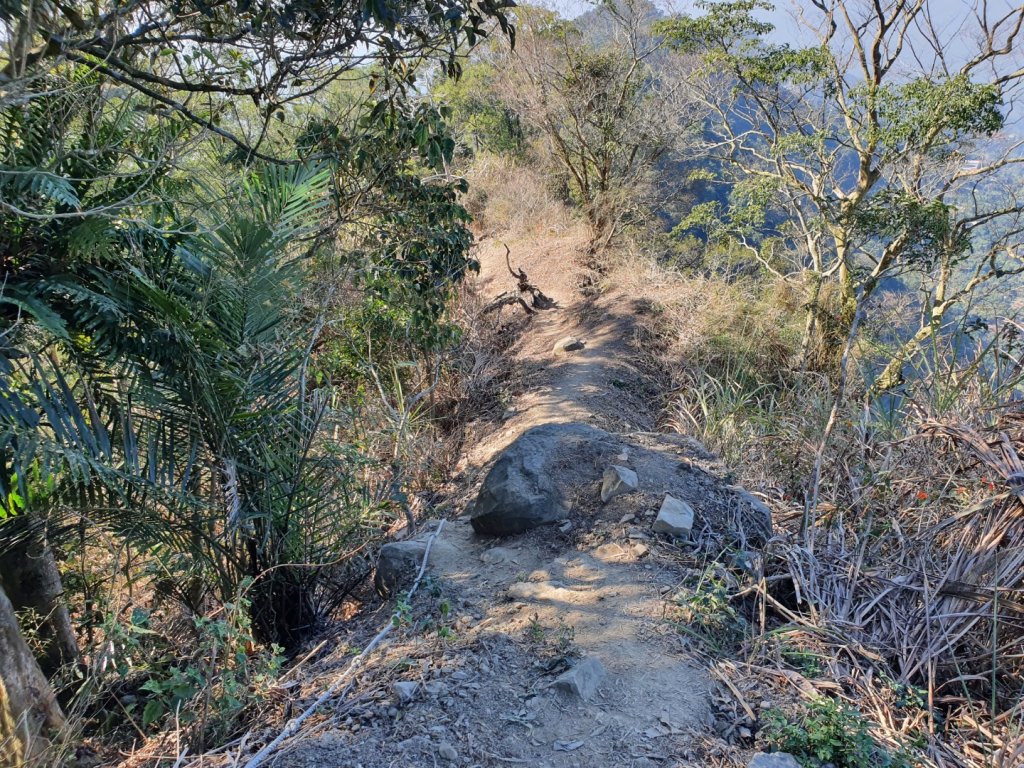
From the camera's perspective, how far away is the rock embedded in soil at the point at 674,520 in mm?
3509

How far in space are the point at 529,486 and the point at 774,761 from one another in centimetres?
198

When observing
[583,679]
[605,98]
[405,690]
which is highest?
[605,98]

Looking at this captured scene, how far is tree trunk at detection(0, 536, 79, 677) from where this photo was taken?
344 cm

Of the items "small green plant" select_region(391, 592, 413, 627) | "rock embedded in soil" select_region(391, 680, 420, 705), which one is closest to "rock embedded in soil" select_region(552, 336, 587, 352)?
"small green plant" select_region(391, 592, 413, 627)

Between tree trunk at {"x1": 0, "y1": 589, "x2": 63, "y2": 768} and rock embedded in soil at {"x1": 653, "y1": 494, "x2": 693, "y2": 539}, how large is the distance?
104 inches

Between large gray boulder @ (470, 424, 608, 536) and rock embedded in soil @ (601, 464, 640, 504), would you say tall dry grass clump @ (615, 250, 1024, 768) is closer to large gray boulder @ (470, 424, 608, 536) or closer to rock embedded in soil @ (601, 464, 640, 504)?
rock embedded in soil @ (601, 464, 640, 504)

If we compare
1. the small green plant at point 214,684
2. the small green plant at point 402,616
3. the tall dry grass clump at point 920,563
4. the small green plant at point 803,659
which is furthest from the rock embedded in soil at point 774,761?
the small green plant at point 214,684

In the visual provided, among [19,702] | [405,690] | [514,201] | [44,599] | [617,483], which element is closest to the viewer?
[405,690]

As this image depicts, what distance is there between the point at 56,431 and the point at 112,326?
0.46 meters

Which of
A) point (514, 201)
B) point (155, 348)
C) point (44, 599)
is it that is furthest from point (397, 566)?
point (514, 201)

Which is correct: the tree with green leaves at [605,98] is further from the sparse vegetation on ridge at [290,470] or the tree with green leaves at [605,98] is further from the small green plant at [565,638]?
the small green plant at [565,638]

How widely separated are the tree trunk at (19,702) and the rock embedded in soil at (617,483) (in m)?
2.59

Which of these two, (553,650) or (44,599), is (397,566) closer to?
Answer: (553,650)

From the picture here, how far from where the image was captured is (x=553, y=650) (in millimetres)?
2699
